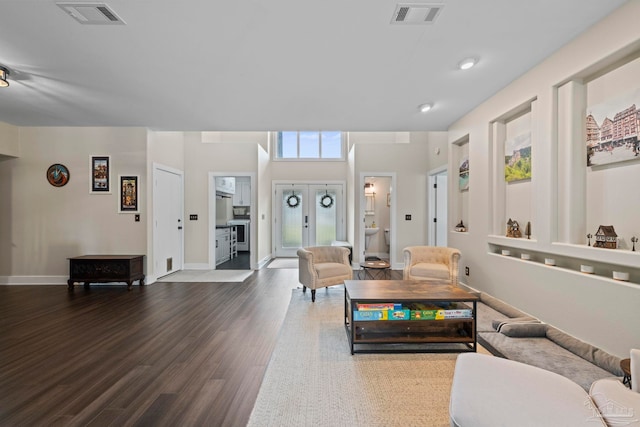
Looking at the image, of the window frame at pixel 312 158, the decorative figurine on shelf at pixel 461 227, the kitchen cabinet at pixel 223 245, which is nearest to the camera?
the decorative figurine on shelf at pixel 461 227

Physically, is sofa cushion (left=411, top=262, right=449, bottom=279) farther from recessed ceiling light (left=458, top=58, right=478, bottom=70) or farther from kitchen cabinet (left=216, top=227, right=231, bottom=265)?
kitchen cabinet (left=216, top=227, right=231, bottom=265)

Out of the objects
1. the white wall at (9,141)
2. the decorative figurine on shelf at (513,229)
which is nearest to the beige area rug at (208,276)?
the white wall at (9,141)

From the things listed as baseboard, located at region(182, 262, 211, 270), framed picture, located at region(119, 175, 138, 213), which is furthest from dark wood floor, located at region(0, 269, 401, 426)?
baseboard, located at region(182, 262, 211, 270)

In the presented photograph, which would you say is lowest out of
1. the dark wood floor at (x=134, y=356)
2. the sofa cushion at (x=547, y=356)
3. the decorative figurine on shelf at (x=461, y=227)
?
the dark wood floor at (x=134, y=356)

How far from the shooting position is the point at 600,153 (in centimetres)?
245

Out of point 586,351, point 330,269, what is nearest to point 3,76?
point 330,269

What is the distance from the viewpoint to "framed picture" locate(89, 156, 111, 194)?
5.14 meters

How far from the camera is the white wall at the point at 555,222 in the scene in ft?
7.14

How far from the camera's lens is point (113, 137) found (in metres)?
5.15

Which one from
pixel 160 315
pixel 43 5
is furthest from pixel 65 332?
pixel 43 5

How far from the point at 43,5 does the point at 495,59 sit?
374 centimetres

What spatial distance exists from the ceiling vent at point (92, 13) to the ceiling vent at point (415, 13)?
209 centimetres

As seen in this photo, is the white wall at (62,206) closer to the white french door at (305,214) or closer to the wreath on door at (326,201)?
the white french door at (305,214)

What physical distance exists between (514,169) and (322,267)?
8.80 ft
